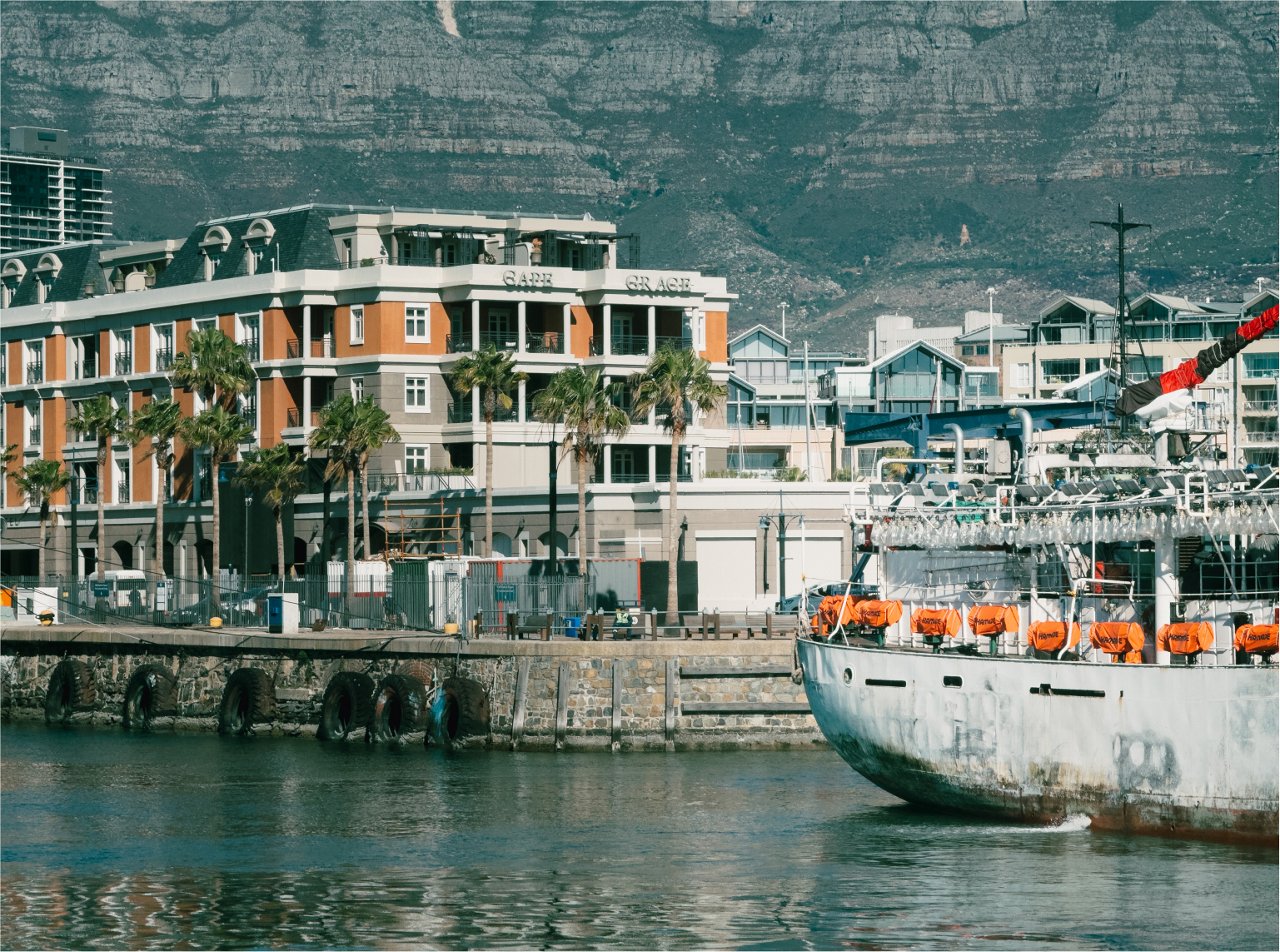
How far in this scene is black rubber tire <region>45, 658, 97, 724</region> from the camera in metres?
94.1

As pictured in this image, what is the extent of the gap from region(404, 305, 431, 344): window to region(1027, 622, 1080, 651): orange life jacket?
7033 cm

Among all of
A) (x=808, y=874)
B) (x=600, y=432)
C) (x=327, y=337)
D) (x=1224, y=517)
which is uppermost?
(x=327, y=337)

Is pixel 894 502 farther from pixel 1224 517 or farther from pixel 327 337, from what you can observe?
pixel 327 337

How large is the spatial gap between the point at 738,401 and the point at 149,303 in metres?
61.9

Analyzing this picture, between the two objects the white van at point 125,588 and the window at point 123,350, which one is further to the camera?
the window at point 123,350

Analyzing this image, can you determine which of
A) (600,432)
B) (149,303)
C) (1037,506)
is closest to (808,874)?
(1037,506)

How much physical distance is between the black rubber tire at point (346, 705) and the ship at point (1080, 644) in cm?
2121

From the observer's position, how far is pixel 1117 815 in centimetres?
5678

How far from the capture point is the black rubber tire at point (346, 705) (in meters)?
83.0

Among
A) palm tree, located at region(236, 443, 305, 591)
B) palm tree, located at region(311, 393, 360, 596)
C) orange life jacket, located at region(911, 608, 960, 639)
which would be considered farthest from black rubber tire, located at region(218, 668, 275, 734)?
orange life jacket, located at region(911, 608, 960, 639)

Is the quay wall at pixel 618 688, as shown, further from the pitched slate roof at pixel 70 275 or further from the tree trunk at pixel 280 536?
the pitched slate roof at pixel 70 275

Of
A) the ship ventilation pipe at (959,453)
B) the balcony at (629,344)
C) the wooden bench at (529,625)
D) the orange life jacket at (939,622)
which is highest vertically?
the balcony at (629,344)

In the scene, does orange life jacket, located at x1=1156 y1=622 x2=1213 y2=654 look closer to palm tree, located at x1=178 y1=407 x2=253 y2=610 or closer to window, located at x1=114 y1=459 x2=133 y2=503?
palm tree, located at x1=178 y1=407 x2=253 y2=610

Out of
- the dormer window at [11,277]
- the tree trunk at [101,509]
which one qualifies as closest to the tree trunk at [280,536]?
the tree trunk at [101,509]
